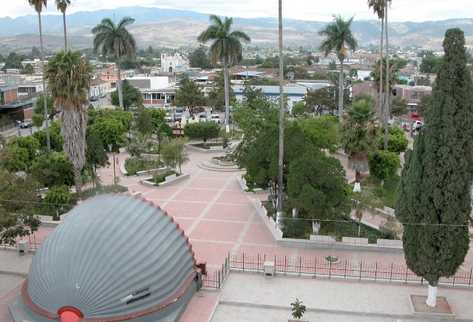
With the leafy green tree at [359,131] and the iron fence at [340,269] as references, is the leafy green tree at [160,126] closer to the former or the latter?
the leafy green tree at [359,131]

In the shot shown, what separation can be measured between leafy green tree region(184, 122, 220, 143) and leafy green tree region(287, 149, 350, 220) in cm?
2849

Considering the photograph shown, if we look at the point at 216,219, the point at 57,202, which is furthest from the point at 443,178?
the point at 57,202

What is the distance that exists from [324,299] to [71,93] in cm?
1896

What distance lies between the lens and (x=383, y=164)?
37938 millimetres

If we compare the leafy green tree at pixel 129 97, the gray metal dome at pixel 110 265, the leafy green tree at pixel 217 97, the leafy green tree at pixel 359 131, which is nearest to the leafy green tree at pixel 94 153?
the gray metal dome at pixel 110 265

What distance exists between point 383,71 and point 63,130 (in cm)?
3097

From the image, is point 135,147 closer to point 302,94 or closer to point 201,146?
point 201,146

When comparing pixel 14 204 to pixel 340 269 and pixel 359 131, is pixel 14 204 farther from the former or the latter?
pixel 359 131

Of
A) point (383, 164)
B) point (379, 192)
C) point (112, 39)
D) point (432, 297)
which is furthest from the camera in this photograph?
point (112, 39)

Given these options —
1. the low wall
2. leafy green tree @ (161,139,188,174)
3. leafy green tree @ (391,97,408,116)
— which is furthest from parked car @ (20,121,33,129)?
the low wall

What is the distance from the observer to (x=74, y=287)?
60.2 feet

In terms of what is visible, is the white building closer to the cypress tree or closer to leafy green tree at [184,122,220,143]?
leafy green tree at [184,122,220,143]

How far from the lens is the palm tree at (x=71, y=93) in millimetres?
31125

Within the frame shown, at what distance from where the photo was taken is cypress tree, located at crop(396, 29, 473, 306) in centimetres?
1952
